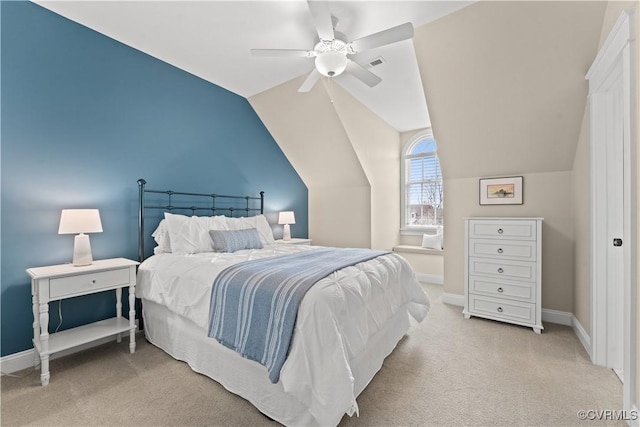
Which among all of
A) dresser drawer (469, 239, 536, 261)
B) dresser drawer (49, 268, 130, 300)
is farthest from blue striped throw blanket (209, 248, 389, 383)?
dresser drawer (469, 239, 536, 261)

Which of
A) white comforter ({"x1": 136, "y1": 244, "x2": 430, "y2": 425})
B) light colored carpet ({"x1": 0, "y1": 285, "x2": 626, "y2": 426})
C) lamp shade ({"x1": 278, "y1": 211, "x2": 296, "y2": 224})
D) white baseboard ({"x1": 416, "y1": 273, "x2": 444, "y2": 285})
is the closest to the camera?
white comforter ({"x1": 136, "y1": 244, "x2": 430, "y2": 425})

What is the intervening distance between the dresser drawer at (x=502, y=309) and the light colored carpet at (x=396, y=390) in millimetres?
362

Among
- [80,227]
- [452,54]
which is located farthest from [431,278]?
[80,227]

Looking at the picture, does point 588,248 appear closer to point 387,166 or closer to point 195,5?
point 387,166

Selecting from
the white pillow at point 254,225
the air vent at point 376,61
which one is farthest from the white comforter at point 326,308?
the air vent at point 376,61

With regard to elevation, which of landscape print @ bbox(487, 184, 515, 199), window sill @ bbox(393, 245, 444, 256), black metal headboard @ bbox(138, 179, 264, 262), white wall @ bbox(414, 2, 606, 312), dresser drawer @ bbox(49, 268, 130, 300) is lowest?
window sill @ bbox(393, 245, 444, 256)

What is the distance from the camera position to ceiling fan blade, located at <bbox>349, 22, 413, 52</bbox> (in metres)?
1.98

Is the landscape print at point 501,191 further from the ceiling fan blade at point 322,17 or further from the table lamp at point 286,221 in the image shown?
the table lamp at point 286,221

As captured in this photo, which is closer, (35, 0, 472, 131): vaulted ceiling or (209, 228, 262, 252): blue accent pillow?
(35, 0, 472, 131): vaulted ceiling

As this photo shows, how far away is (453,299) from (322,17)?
3.56 meters

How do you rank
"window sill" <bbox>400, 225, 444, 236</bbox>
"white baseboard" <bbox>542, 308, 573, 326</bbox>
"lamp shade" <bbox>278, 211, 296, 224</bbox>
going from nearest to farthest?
"white baseboard" <bbox>542, 308, 573, 326</bbox> < "lamp shade" <bbox>278, 211, 296, 224</bbox> < "window sill" <bbox>400, 225, 444, 236</bbox>

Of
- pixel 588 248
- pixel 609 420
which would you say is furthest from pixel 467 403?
pixel 588 248

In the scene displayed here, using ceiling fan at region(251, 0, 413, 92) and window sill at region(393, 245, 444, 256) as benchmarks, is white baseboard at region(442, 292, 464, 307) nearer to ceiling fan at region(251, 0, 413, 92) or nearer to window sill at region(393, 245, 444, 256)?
window sill at region(393, 245, 444, 256)

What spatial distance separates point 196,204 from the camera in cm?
353
